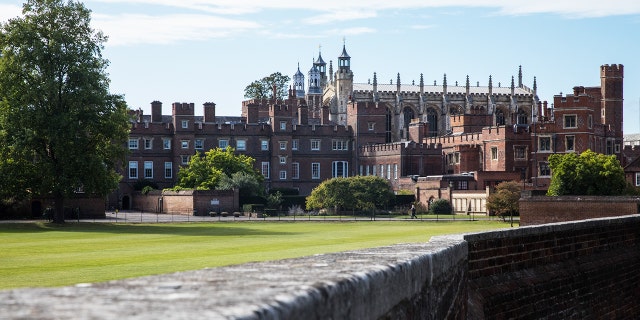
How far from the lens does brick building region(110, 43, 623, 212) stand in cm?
8756

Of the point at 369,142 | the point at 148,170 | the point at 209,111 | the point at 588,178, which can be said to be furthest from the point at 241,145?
the point at 588,178

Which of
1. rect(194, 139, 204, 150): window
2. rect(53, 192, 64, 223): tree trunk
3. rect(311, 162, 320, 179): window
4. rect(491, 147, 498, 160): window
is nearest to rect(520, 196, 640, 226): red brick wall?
rect(53, 192, 64, 223): tree trunk

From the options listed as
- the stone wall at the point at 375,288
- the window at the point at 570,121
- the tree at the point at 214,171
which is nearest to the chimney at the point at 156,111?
the tree at the point at 214,171

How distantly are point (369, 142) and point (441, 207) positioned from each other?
80.0ft

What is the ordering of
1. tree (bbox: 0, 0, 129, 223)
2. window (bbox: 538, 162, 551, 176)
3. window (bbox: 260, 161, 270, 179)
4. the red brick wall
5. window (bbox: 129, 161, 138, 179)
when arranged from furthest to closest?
window (bbox: 260, 161, 270, 179), window (bbox: 129, 161, 138, 179), window (bbox: 538, 162, 551, 176), tree (bbox: 0, 0, 129, 223), the red brick wall

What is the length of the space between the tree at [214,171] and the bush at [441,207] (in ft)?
50.1

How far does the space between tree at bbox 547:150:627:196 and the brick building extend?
15.8 m

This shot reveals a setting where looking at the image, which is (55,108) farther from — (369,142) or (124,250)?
(369,142)

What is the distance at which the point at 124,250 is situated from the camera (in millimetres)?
34594

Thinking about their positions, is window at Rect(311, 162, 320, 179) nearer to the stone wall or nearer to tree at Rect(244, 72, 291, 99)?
tree at Rect(244, 72, 291, 99)

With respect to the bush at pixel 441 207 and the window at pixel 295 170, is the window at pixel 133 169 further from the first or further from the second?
the bush at pixel 441 207

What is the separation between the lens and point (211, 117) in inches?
4067

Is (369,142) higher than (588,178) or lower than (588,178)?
higher

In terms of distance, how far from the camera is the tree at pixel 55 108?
55938 millimetres
